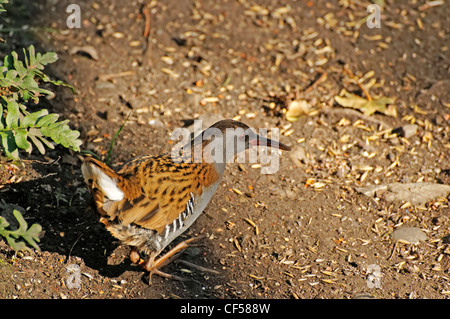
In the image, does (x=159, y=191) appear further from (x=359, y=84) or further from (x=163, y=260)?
(x=359, y=84)

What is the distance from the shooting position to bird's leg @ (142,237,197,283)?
4402mm

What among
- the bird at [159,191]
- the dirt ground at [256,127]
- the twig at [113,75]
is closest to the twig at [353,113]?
the dirt ground at [256,127]

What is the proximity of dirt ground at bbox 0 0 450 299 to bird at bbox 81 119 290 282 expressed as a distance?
0.32 meters

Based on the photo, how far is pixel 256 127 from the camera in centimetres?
602

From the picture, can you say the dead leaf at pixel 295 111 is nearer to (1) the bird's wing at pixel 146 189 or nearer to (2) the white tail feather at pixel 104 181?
(1) the bird's wing at pixel 146 189

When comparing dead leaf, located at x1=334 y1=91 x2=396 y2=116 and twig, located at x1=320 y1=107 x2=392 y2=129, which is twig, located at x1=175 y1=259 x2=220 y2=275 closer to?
twig, located at x1=320 y1=107 x2=392 y2=129

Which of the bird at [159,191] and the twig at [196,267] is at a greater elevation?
the bird at [159,191]

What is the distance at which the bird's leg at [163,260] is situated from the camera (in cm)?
440

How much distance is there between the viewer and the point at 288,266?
4613 millimetres

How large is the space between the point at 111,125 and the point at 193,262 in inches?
76.7

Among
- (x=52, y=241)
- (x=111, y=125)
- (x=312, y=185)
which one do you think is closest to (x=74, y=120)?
(x=111, y=125)

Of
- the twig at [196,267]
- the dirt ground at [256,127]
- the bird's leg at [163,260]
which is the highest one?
the dirt ground at [256,127]

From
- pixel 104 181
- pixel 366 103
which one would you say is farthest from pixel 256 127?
pixel 104 181

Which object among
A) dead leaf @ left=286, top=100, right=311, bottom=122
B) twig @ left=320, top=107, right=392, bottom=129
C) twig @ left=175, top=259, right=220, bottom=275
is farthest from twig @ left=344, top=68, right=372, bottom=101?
twig @ left=175, top=259, right=220, bottom=275
